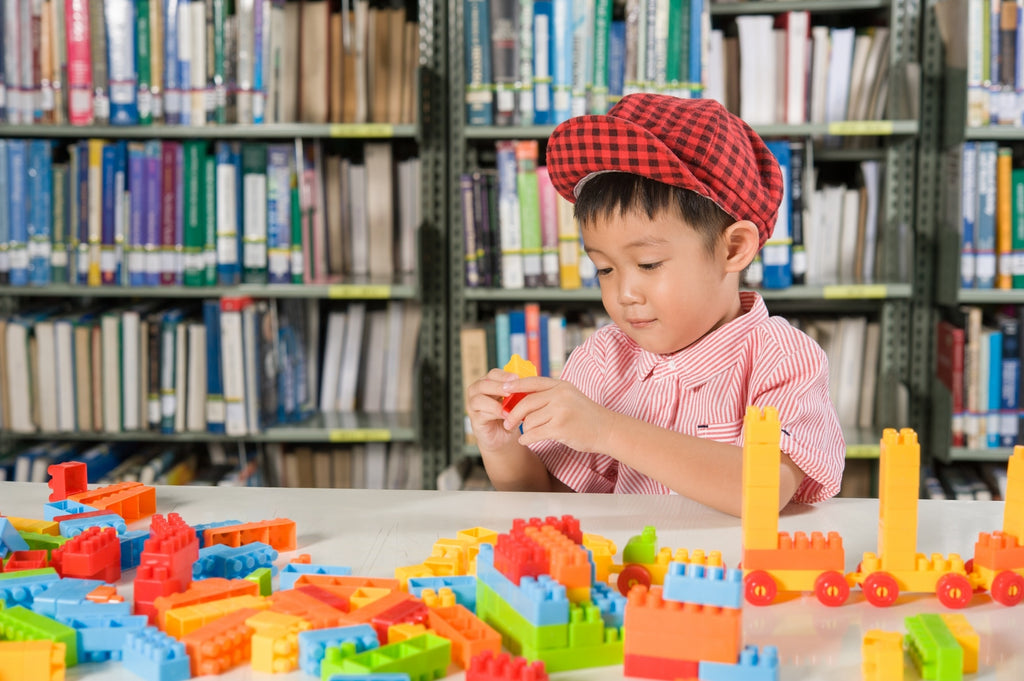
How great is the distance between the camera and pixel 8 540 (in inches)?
35.2

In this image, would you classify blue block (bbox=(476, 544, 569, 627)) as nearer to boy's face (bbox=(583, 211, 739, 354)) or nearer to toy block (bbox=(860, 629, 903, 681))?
toy block (bbox=(860, 629, 903, 681))

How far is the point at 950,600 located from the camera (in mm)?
810

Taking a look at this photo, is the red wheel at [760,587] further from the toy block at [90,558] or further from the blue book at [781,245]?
the blue book at [781,245]

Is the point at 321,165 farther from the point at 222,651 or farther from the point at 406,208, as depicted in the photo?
the point at 222,651

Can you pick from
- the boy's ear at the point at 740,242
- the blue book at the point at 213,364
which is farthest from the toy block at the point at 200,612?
the blue book at the point at 213,364

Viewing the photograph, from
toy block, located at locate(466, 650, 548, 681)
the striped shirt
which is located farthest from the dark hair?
toy block, located at locate(466, 650, 548, 681)

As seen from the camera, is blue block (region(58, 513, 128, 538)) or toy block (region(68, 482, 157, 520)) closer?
blue block (region(58, 513, 128, 538))

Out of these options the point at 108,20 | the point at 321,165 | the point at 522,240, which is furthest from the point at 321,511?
the point at 108,20

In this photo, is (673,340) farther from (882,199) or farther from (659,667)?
(882,199)

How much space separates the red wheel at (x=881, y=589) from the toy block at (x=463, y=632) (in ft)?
0.97

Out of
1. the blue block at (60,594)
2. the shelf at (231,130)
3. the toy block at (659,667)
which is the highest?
the shelf at (231,130)

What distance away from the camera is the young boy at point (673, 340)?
1.15 metres

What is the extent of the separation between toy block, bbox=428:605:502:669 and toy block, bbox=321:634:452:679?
0.01 m

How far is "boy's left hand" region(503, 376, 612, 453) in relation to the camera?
1.11m
